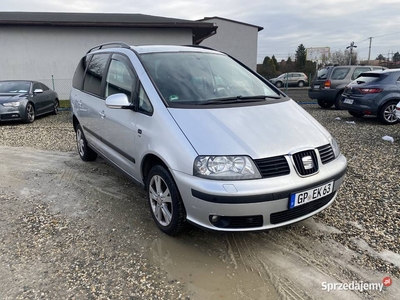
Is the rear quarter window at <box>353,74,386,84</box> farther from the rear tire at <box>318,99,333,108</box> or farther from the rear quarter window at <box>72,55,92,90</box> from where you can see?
the rear quarter window at <box>72,55,92,90</box>

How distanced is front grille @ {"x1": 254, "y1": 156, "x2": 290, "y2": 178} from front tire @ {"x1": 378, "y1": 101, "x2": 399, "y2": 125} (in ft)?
24.3

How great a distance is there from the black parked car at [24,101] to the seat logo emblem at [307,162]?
879 cm

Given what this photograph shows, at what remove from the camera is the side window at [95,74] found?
4.16m

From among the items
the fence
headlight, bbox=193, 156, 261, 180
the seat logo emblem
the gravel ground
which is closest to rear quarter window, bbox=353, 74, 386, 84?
the gravel ground

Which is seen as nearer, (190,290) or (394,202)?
(190,290)

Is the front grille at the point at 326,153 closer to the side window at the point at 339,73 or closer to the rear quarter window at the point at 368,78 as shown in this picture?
the rear quarter window at the point at 368,78

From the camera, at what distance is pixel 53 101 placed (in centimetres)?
1102

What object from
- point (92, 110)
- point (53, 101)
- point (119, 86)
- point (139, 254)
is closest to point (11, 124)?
point (53, 101)

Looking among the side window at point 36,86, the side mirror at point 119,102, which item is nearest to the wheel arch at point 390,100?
the side mirror at point 119,102

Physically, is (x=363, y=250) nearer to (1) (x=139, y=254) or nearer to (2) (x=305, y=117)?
(2) (x=305, y=117)

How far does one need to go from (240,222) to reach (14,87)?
32.6ft

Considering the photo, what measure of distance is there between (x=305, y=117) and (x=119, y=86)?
2092 millimetres

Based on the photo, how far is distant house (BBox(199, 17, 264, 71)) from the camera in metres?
29.3

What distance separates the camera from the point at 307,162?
257cm
